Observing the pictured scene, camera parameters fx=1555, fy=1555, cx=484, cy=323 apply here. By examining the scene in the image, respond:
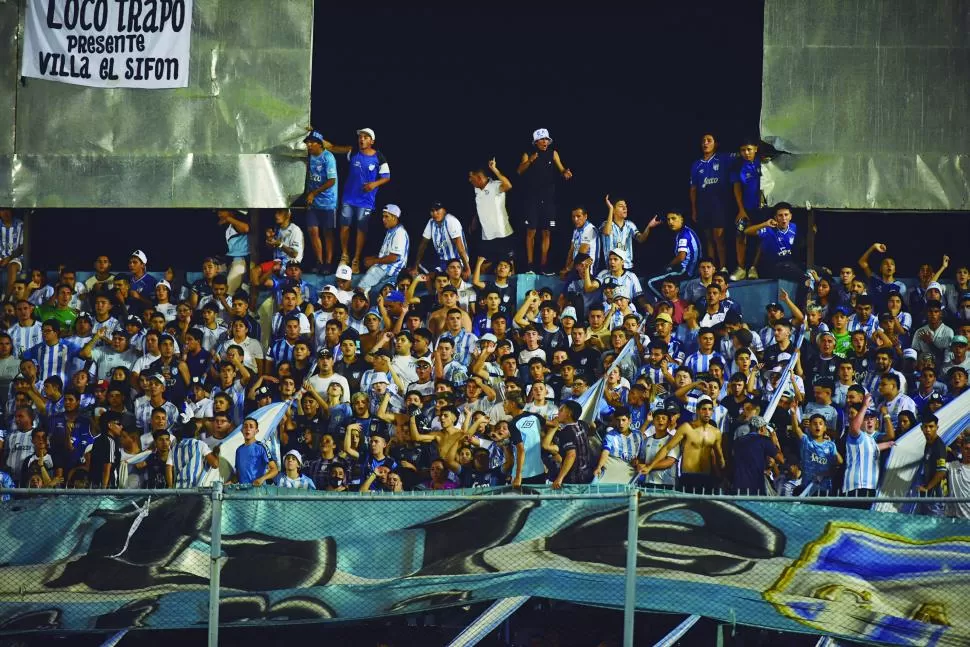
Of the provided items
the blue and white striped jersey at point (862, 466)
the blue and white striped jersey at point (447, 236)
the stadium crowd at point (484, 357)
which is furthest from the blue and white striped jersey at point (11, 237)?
the blue and white striped jersey at point (862, 466)

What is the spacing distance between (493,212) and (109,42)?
5345 mm

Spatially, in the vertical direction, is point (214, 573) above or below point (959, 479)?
below

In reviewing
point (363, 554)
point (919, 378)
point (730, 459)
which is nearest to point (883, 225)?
point (919, 378)

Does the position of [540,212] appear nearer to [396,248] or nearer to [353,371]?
[396,248]

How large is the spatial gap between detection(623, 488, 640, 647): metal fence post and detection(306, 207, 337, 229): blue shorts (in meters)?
9.37

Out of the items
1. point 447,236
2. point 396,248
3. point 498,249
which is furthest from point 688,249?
point 396,248

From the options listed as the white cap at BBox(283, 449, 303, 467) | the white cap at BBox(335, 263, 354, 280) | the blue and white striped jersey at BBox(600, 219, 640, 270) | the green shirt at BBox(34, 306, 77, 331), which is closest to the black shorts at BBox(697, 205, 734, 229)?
the blue and white striped jersey at BBox(600, 219, 640, 270)

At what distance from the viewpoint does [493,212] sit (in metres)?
19.5

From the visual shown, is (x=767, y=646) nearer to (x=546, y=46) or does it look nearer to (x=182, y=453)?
(x=182, y=453)

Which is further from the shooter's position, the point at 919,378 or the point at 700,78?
the point at 700,78

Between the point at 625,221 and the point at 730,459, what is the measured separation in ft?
14.7

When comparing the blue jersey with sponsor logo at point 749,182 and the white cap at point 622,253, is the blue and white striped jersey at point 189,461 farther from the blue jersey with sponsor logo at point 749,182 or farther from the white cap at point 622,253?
the blue jersey with sponsor logo at point 749,182

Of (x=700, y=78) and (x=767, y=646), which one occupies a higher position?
(x=700, y=78)

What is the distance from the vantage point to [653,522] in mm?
11391
